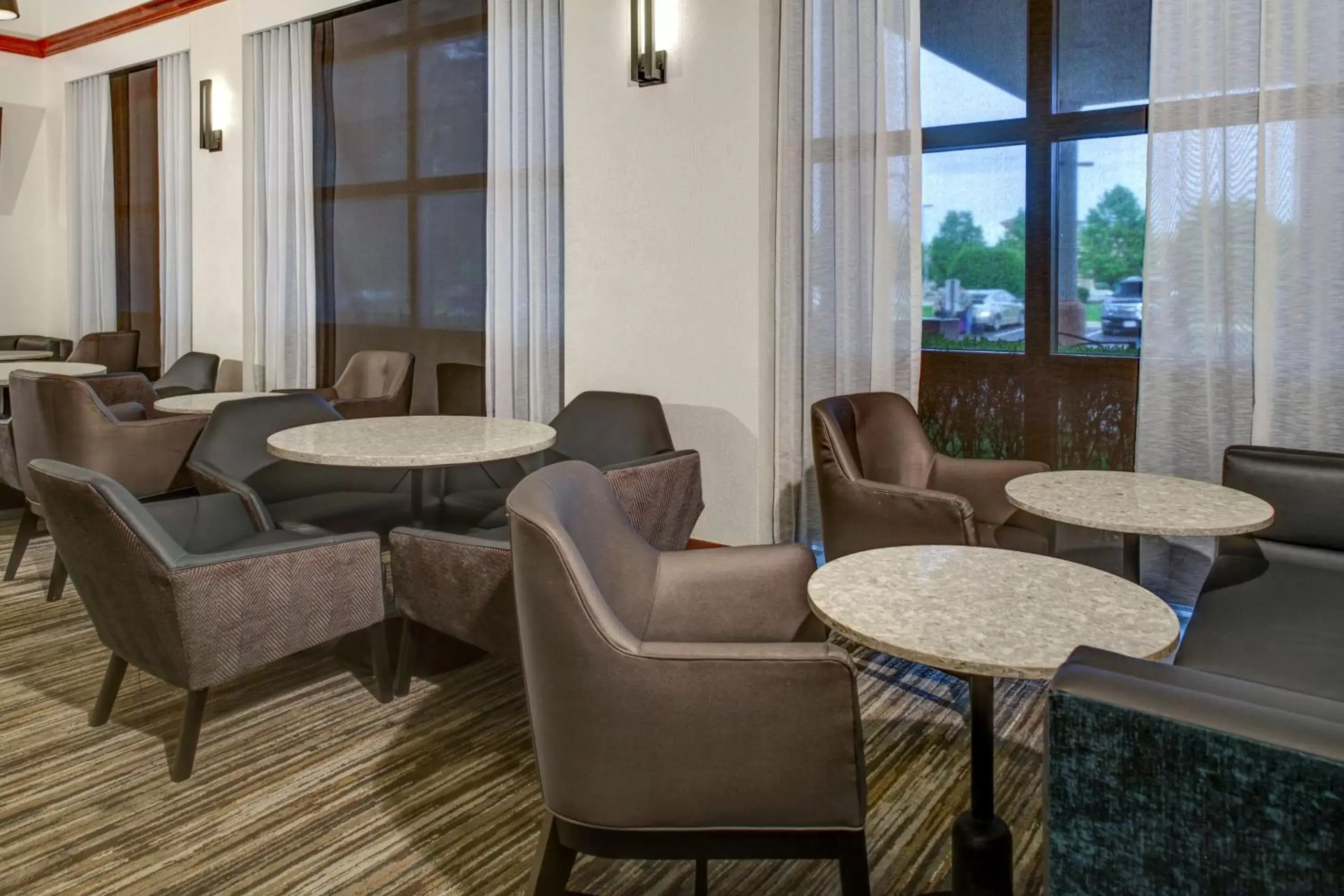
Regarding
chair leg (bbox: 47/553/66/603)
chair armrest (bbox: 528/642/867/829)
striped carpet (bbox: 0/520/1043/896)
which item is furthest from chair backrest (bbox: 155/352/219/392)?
chair armrest (bbox: 528/642/867/829)

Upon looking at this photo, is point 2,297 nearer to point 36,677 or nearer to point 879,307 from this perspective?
point 36,677

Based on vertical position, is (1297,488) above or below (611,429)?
below

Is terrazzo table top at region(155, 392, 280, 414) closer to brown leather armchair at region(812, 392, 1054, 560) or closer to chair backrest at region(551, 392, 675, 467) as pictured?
chair backrest at region(551, 392, 675, 467)

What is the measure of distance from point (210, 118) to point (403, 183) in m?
1.78

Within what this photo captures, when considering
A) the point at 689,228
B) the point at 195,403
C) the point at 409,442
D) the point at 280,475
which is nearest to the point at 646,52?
the point at 689,228

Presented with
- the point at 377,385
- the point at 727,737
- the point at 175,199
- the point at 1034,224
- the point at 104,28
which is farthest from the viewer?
the point at 104,28

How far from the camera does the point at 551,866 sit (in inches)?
62.8

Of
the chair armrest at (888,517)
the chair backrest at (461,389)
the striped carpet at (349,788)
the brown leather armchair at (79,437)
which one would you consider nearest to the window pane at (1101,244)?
the chair armrest at (888,517)

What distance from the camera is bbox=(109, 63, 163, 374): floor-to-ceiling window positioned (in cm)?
760

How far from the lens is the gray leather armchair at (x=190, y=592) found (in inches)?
88.2

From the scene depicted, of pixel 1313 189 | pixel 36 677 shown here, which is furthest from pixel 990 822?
pixel 36 677

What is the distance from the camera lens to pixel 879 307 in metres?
3.77

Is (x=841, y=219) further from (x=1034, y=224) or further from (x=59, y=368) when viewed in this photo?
(x=59, y=368)

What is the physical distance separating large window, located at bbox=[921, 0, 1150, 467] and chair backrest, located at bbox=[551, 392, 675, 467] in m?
1.11
